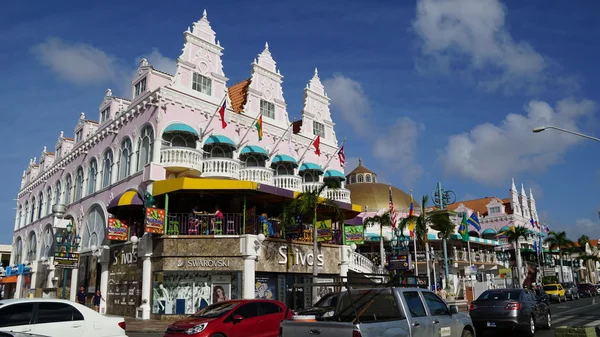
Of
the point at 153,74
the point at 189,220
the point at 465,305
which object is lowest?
the point at 465,305

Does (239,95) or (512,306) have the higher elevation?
(239,95)

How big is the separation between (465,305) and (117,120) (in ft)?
81.2

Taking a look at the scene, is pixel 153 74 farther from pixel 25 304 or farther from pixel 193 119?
pixel 25 304

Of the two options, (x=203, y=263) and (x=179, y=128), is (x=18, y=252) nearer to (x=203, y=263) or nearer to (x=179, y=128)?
(x=179, y=128)

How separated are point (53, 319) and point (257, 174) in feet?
63.3

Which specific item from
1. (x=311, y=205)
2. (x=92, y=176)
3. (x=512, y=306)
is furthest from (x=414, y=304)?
(x=92, y=176)

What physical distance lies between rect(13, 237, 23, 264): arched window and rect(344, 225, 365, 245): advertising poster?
32.8 m

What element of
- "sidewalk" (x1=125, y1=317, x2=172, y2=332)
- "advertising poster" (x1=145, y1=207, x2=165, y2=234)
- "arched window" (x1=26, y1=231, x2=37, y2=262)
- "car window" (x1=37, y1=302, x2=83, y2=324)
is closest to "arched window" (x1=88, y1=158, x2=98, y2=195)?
"advertising poster" (x1=145, y1=207, x2=165, y2=234)

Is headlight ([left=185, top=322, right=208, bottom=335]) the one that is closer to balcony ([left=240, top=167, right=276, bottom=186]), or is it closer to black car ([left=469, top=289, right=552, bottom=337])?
black car ([left=469, top=289, right=552, bottom=337])

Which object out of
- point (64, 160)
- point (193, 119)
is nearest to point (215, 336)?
point (193, 119)

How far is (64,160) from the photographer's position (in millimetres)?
40781

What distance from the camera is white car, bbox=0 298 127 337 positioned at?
32.8 feet

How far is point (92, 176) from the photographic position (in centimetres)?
3569

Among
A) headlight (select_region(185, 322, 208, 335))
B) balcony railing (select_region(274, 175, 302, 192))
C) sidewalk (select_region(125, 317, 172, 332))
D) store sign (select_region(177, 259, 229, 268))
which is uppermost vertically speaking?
balcony railing (select_region(274, 175, 302, 192))
